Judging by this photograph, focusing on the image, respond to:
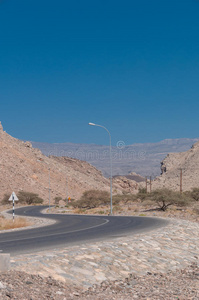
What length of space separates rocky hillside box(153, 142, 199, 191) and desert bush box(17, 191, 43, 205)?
33.4 m

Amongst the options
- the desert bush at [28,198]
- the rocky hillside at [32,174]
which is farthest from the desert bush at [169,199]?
the rocky hillside at [32,174]

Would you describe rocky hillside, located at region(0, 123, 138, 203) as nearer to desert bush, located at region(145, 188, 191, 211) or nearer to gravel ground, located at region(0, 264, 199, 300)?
desert bush, located at region(145, 188, 191, 211)

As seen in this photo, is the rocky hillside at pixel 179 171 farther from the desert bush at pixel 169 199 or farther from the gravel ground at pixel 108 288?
the gravel ground at pixel 108 288

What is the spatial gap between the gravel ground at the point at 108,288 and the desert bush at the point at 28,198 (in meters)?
78.4

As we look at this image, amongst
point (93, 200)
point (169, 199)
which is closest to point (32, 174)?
point (93, 200)

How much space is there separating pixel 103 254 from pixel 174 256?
3.56 m

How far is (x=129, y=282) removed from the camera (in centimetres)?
1145

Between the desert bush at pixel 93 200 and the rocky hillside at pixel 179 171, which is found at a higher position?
the rocky hillside at pixel 179 171

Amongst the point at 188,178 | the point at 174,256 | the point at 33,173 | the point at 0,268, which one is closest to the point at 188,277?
the point at 174,256

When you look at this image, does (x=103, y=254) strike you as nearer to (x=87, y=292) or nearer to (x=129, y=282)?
(x=129, y=282)

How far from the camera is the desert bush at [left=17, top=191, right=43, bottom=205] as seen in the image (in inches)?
3504

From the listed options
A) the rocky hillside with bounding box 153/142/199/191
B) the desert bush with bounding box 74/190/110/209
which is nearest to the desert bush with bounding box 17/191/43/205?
the desert bush with bounding box 74/190/110/209

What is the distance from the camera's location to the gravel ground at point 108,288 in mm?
8625

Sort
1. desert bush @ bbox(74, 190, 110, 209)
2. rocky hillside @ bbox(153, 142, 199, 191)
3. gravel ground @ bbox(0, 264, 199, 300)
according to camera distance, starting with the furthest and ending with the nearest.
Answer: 1. rocky hillside @ bbox(153, 142, 199, 191)
2. desert bush @ bbox(74, 190, 110, 209)
3. gravel ground @ bbox(0, 264, 199, 300)
